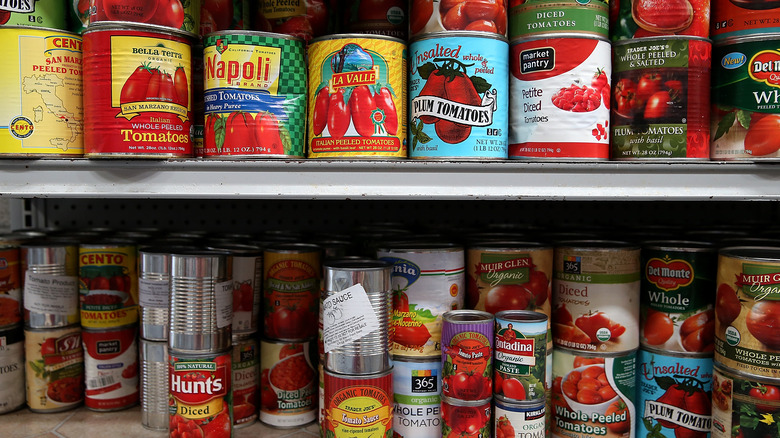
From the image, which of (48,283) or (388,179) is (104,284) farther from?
(388,179)

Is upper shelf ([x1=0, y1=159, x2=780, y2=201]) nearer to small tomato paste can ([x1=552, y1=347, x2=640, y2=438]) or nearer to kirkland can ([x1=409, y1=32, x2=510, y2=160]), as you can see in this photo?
kirkland can ([x1=409, y1=32, x2=510, y2=160])

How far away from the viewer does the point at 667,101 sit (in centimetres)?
114

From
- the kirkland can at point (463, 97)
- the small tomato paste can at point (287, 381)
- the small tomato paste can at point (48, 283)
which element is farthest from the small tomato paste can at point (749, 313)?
the small tomato paste can at point (48, 283)

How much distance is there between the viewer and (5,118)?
3.58 feet

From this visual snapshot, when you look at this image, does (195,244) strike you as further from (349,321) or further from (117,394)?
(349,321)

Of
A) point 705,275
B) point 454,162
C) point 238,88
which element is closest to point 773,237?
point 705,275

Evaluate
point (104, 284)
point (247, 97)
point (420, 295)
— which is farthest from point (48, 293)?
point (420, 295)

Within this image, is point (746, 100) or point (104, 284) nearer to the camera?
point (746, 100)

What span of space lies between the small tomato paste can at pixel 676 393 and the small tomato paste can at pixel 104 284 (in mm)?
1358

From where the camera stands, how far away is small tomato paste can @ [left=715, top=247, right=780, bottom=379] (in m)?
1.12

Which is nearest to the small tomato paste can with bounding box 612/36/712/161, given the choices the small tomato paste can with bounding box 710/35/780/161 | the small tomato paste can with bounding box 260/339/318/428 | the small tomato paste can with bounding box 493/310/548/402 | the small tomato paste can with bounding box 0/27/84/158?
the small tomato paste can with bounding box 710/35/780/161

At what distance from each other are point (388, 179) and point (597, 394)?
72 cm

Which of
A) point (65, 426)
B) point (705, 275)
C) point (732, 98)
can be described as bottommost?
point (65, 426)

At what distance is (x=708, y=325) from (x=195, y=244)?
135 cm
